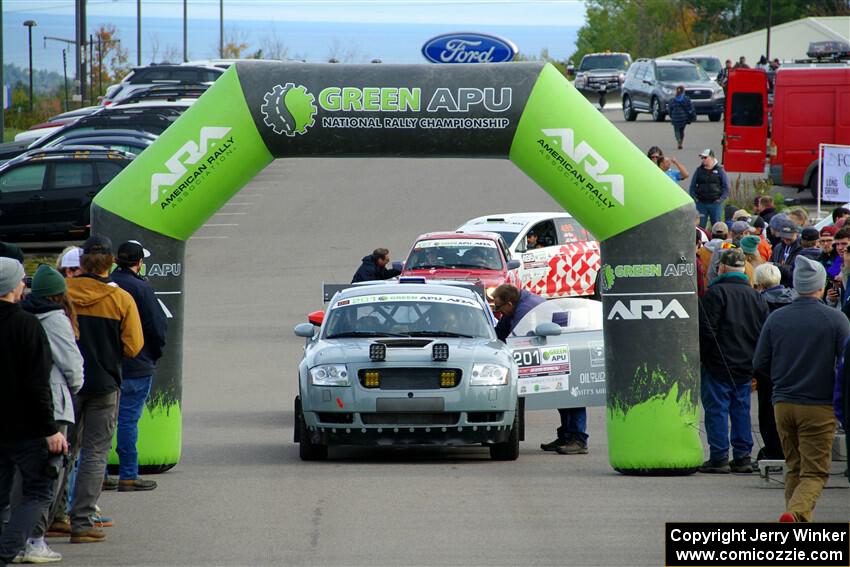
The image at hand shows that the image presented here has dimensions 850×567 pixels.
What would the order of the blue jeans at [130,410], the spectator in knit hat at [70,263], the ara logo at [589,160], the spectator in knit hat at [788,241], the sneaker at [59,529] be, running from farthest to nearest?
1. the spectator in knit hat at [788,241]
2. the ara logo at [589,160]
3. the blue jeans at [130,410]
4. the spectator in knit hat at [70,263]
5. the sneaker at [59,529]

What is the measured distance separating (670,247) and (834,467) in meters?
2.20

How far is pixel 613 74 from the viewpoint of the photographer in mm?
56188

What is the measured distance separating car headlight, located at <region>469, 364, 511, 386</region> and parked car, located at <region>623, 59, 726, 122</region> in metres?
37.9

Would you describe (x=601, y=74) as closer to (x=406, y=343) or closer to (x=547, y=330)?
(x=547, y=330)

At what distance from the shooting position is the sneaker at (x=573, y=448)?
13.1 m

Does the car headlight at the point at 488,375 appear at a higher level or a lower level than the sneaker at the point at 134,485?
higher

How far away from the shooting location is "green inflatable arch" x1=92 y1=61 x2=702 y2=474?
11578mm

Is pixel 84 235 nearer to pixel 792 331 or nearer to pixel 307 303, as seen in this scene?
pixel 307 303

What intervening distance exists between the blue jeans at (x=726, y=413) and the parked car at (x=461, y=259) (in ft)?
30.4

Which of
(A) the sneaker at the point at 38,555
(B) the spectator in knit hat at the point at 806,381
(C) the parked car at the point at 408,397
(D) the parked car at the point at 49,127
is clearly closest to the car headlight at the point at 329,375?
(C) the parked car at the point at 408,397

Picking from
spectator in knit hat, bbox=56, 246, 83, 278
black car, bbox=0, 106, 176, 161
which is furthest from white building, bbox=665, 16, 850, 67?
spectator in knit hat, bbox=56, 246, 83, 278

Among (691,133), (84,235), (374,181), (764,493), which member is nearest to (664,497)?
(764,493)

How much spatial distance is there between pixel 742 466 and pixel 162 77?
33.9 meters

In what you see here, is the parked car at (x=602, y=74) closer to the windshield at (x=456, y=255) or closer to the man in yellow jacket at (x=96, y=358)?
the windshield at (x=456, y=255)
